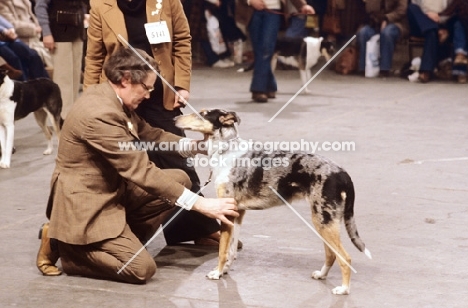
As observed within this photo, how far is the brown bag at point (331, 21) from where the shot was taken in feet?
45.1

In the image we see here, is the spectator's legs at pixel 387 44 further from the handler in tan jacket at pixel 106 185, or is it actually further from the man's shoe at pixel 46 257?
the man's shoe at pixel 46 257

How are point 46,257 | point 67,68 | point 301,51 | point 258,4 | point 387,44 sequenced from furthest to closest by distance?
point 387,44
point 301,51
point 258,4
point 67,68
point 46,257

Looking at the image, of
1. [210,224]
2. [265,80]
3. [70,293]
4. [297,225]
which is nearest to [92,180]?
[70,293]

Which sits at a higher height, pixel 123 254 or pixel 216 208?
pixel 216 208

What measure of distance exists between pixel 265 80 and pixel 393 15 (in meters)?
3.42

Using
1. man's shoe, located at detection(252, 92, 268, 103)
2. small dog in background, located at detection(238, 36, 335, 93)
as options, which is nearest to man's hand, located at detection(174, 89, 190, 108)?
man's shoe, located at detection(252, 92, 268, 103)

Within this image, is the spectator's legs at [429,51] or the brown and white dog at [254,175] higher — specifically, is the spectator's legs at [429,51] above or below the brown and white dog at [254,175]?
below

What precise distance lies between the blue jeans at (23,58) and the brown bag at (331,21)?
5.78 meters

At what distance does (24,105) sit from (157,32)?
9.52 feet

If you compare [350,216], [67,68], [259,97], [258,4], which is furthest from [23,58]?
[350,216]

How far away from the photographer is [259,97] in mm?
10289

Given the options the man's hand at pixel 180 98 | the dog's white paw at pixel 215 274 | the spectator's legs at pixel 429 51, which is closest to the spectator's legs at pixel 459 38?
the spectator's legs at pixel 429 51

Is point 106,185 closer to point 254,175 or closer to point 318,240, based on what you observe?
point 254,175

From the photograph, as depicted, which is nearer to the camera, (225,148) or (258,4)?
(225,148)
